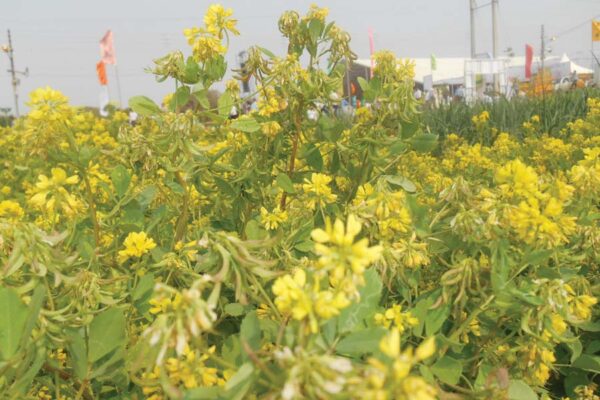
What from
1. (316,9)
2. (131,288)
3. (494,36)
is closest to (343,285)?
(131,288)

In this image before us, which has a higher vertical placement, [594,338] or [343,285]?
[343,285]

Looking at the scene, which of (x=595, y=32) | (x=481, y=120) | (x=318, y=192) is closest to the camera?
(x=318, y=192)

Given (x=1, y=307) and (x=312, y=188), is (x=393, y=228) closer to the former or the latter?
(x=312, y=188)

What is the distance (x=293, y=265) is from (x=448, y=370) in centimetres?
35

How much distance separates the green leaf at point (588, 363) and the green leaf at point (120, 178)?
129 cm

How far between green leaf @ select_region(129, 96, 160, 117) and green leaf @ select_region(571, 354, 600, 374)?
1299 millimetres

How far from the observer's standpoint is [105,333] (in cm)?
103

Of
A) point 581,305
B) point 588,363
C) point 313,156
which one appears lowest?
point 588,363

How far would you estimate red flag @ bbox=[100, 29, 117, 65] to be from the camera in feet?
71.3

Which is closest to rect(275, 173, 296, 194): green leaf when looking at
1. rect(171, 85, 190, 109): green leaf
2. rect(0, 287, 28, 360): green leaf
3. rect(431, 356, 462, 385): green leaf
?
rect(171, 85, 190, 109): green leaf

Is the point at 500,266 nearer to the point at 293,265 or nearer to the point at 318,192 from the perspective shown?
the point at 293,265

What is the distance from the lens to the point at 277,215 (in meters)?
1.46

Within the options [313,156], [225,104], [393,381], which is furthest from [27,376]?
[313,156]

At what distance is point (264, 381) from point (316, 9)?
1.33 m
